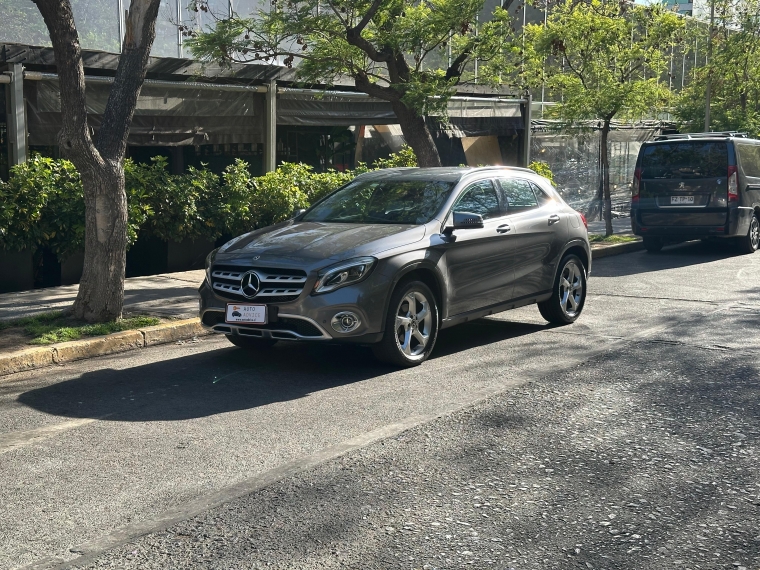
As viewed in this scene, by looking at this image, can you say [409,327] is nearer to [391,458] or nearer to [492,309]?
[492,309]

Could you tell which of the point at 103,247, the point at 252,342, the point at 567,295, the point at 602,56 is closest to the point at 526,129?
the point at 602,56

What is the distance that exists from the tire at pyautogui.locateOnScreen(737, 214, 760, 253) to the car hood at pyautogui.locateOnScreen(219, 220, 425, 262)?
1095 cm

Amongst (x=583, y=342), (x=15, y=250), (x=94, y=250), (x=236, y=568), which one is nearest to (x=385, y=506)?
(x=236, y=568)

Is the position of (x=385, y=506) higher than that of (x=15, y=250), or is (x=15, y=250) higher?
(x=15, y=250)

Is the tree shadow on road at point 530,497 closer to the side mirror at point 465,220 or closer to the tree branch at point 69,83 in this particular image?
the side mirror at point 465,220

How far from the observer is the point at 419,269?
830 cm

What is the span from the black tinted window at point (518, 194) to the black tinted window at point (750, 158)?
8.43 metres

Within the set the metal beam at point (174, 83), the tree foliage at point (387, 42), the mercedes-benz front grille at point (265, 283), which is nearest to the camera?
the mercedes-benz front grille at point (265, 283)

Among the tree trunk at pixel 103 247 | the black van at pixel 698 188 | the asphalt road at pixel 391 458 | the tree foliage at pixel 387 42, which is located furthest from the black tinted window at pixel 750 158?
the tree trunk at pixel 103 247

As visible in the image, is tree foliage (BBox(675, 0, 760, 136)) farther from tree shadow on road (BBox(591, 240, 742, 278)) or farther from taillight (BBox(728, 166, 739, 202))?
taillight (BBox(728, 166, 739, 202))

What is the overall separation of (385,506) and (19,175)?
8.38 metres

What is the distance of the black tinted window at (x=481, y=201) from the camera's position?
9.12m

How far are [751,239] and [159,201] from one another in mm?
10615

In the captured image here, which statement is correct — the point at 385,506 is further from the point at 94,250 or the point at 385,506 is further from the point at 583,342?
the point at 94,250
